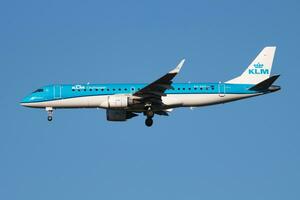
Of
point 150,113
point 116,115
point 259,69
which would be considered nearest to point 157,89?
point 150,113

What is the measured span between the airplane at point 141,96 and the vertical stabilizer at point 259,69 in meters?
0.09

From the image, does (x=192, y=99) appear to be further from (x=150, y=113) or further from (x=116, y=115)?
(x=116, y=115)

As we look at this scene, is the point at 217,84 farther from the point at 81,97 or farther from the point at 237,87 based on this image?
the point at 81,97

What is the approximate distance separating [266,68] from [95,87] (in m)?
15.3

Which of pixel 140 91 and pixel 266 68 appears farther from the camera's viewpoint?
pixel 266 68

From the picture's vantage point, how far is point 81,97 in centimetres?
Answer: 5769

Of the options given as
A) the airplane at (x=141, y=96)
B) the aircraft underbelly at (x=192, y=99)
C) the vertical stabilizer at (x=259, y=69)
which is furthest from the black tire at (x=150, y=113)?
the vertical stabilizer at (x=259, y=69)

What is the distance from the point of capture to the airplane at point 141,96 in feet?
184

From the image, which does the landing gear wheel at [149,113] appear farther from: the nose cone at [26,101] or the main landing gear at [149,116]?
the nose cone at [26,101]

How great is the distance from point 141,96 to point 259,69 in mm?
11751

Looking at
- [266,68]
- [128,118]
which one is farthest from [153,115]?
→ [266,68]

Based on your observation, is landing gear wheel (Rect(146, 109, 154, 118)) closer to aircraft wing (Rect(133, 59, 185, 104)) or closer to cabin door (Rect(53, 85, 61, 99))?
aircraft wing (Rect(133, 59, 185, 104))

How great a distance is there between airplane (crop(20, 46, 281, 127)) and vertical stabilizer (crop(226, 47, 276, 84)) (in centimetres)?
9

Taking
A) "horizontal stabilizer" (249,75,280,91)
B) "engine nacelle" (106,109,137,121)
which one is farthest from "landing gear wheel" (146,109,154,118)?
"horizontal stabilizer" (249,75,280,91)
